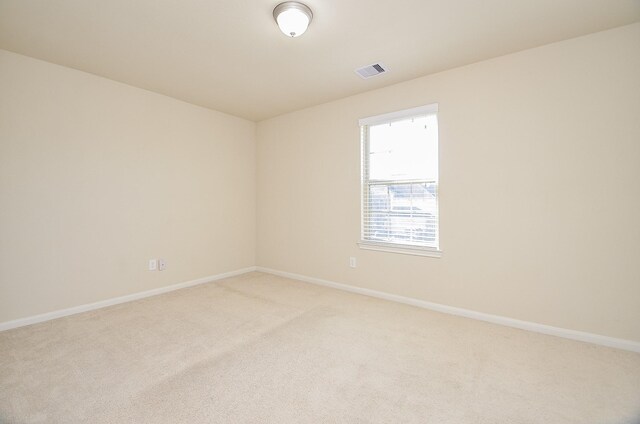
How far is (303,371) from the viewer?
195 cm

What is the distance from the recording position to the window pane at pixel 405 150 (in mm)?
3139

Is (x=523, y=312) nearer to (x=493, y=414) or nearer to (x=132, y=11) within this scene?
(x=493, y=414)

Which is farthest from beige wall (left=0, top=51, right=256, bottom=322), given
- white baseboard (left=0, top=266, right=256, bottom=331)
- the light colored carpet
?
the light colored carpet

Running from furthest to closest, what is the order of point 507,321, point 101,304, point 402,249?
1. point 402,249
2. point 101,304
3. point 507,321

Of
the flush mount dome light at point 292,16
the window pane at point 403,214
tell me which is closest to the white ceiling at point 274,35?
the flush mount dome light at point 292,16

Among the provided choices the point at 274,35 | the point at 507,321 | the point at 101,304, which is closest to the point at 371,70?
the point at 274,35

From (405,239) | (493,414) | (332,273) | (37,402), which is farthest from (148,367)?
(405,239)

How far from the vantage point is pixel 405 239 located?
10.9 feet

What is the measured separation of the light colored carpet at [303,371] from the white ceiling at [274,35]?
98.1 inches

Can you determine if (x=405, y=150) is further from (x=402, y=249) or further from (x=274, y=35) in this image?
(x=274, y=35)

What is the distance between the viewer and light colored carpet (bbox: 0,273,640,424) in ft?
5.11

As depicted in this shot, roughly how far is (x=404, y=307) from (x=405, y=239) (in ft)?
2.45

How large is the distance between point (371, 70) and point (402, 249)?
1.96 meters

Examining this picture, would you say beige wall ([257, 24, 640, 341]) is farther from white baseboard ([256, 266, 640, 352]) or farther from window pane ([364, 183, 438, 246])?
window pane ([364, 183, 438, 246])
